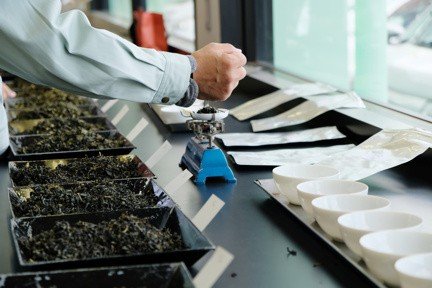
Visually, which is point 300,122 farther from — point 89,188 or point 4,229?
point 4,229

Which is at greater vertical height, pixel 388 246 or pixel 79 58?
pixel 79 58

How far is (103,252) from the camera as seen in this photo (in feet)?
4.61

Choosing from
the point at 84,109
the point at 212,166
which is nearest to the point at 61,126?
the point at 84,109

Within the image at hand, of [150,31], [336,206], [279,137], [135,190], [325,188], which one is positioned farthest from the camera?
[150,31]

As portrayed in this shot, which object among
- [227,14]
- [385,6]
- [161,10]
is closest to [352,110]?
[385,6]

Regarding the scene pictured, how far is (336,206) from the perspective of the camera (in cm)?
157

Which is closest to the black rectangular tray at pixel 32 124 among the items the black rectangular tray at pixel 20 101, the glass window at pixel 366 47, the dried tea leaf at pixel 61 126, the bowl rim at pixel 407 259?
the dried tea leaf at pixel 61 126

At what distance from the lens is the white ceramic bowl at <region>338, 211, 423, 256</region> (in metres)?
1.39

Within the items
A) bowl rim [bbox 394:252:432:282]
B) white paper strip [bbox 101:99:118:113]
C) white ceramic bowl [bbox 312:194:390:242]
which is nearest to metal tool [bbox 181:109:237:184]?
white ceramic bowl [bbox 312:194:390:242]

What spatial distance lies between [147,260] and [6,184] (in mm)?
897

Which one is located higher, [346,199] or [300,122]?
[346,199]

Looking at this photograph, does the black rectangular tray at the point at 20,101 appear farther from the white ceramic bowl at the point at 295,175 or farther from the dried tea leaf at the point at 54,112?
the white ceramic bowl at the point at 295,175

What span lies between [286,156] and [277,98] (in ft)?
2.52

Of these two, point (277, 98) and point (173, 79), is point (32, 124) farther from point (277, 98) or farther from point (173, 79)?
point (173, 79)
